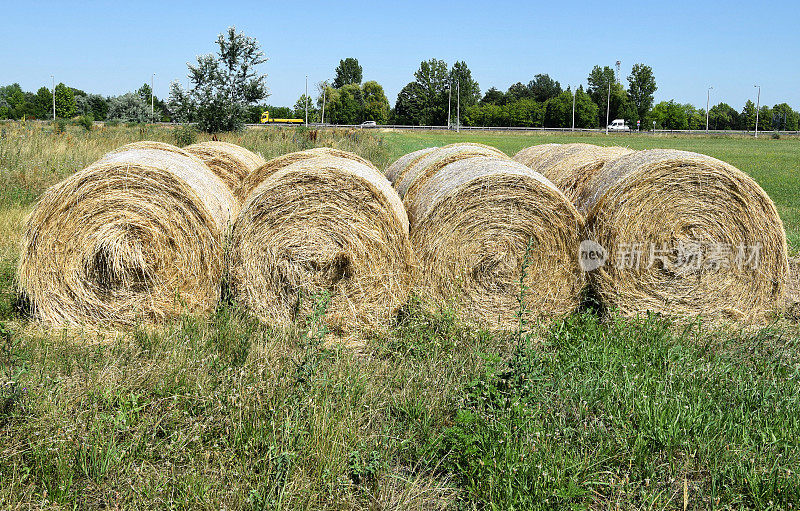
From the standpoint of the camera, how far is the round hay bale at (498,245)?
595 cm

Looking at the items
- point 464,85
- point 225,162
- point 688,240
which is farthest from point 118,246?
point 464,85

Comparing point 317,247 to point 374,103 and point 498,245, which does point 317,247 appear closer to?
point 498,245

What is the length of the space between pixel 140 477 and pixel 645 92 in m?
112

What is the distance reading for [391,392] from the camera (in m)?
4.44

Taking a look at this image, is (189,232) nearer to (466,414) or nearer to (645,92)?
(466,414)

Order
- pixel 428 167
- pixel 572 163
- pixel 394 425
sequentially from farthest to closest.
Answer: pixel 572 163 → pixel 428 167 → pixel 394 425

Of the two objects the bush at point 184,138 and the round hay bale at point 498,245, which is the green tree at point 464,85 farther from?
the round hay bale at point 498,245

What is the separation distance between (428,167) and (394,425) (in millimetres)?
4576

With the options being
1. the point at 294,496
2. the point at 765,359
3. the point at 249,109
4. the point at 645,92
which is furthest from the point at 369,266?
the point at 645,92

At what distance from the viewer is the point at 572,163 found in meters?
8.52

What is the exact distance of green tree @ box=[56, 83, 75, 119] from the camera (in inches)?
3615

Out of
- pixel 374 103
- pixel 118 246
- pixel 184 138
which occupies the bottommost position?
pixel 118 246

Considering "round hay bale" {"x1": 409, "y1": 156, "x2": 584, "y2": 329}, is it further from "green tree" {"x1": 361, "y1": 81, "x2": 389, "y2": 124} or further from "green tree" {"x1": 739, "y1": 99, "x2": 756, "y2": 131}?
"green tree" {"x1": 739, "y1": 99, "x2": 756, "y2": 131}

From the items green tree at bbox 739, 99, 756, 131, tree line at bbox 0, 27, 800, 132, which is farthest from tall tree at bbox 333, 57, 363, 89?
green tree at bbox 739, 99, 756, 131
